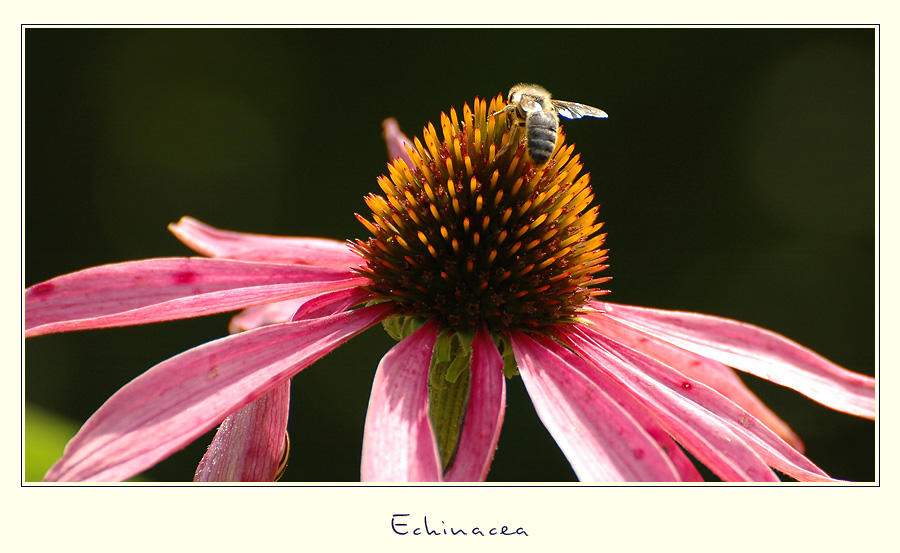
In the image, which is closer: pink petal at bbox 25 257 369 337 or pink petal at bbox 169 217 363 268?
pink petal at bbox 25 257 369 337

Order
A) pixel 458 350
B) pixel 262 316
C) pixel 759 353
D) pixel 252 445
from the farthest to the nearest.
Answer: pixel 262 316
pixel 759 353
pixel 458 350
pixel 252 445

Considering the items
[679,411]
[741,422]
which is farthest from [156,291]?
[741,422]

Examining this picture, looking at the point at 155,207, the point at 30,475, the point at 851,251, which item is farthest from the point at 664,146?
the point at 30,475

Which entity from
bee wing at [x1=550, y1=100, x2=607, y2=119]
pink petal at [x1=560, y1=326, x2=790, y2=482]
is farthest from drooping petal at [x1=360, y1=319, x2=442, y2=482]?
bee wing at [x1=550, y1=100, x2=607, y2=119]

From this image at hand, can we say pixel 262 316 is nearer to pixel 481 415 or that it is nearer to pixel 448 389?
pixel 448 389

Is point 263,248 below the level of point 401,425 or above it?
above

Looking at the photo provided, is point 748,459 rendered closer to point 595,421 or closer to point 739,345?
point 595,421

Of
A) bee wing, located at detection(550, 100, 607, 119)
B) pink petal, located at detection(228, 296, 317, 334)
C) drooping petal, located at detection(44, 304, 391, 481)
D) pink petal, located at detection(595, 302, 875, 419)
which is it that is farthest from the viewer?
pink petal, located at detection(228, 296, 317, 334)

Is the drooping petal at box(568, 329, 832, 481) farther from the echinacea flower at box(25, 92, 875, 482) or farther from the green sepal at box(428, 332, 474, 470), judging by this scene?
the green sepal at box(428, 332, 474, 470)
